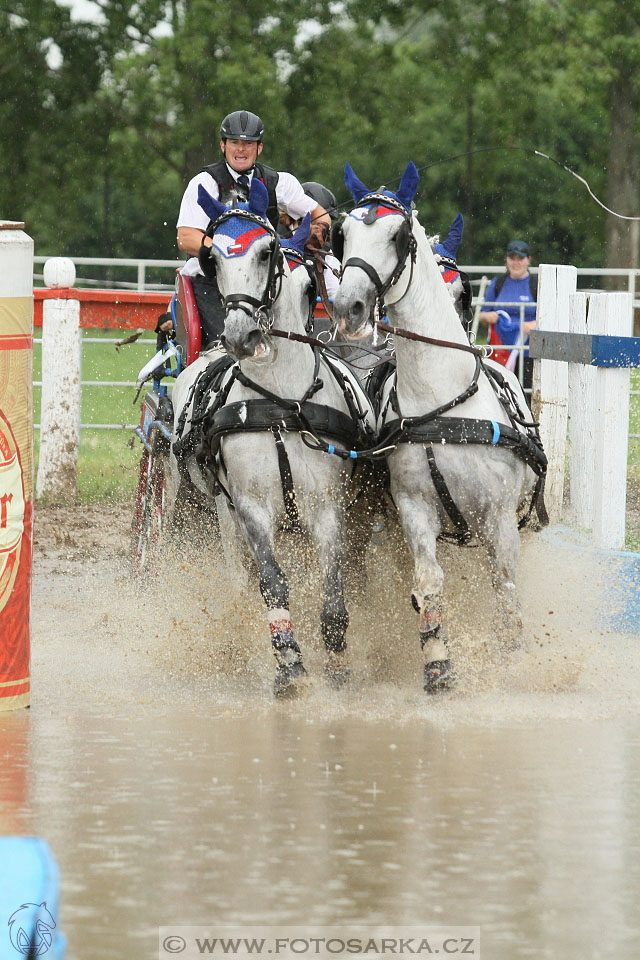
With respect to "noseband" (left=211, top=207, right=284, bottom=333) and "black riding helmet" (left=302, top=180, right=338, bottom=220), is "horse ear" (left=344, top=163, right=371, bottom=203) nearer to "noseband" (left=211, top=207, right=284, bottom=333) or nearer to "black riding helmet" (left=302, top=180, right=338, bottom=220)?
"noseband" (left=211, top=207, right=284, bottom=333)

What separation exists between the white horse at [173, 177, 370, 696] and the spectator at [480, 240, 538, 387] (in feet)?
26.9

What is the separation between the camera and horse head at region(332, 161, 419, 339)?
19.6 ft

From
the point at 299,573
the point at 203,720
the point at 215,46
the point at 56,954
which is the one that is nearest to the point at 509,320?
the point at 299,573

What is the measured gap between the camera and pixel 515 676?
6.64 meters

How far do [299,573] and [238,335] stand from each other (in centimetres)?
139

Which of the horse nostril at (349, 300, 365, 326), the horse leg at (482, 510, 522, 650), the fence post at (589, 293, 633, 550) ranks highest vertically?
the horse nostril at (349, 300, 365, 326)

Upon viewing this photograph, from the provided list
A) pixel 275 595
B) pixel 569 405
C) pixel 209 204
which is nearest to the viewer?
pixel 275 595

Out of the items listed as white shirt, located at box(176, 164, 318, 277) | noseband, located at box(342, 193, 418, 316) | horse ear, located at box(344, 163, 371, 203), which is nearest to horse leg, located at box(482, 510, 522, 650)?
noseband, located at box(342, 193, 418, 316)

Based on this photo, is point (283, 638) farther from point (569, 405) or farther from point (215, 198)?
point (569, 405)

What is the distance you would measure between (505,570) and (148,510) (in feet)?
11.0

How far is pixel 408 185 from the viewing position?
629 cm

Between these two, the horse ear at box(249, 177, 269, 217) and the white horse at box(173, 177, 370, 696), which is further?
the horse ear at box(249, 177, 269, 217)

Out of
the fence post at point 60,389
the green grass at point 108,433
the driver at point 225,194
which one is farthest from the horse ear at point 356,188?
the fence post at point 60,389

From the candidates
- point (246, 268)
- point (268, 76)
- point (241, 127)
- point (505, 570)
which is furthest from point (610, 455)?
point (268, 76)
